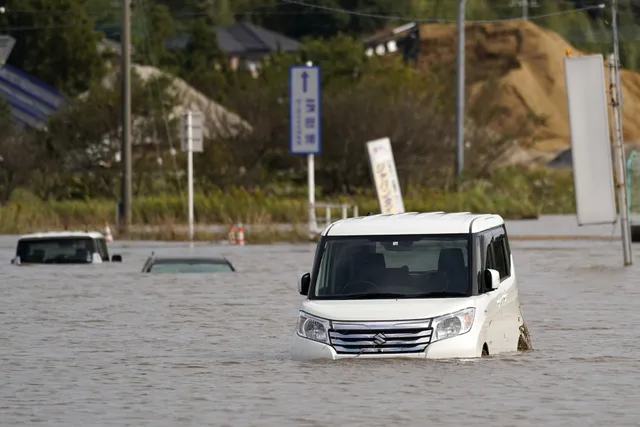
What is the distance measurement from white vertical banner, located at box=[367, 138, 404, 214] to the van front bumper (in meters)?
33.8

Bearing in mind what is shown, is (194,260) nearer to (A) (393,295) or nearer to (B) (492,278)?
(A) (393,295)

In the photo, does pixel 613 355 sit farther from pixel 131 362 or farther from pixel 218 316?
pixel 218 316

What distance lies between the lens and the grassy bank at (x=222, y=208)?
186 ft

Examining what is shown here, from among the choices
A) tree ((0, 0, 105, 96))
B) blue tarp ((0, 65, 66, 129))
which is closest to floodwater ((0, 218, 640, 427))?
blue tarp ((0, 65, 66, 129))

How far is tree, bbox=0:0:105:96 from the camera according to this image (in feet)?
332

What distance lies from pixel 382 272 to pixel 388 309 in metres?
1.06

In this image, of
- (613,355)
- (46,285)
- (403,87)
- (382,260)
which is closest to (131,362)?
(382,260)


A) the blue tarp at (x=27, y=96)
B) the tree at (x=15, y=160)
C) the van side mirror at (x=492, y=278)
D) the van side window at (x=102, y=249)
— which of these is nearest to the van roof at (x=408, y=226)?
the van side mirror at (x=492, y=278)

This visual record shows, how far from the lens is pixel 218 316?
1051 inches

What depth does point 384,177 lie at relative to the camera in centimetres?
5178

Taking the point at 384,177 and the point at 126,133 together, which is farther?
the point at 126,133

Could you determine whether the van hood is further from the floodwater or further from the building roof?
the building roof

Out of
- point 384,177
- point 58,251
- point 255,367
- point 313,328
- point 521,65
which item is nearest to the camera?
point 313,328

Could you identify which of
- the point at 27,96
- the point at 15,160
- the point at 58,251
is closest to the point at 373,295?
the point at 58,251
